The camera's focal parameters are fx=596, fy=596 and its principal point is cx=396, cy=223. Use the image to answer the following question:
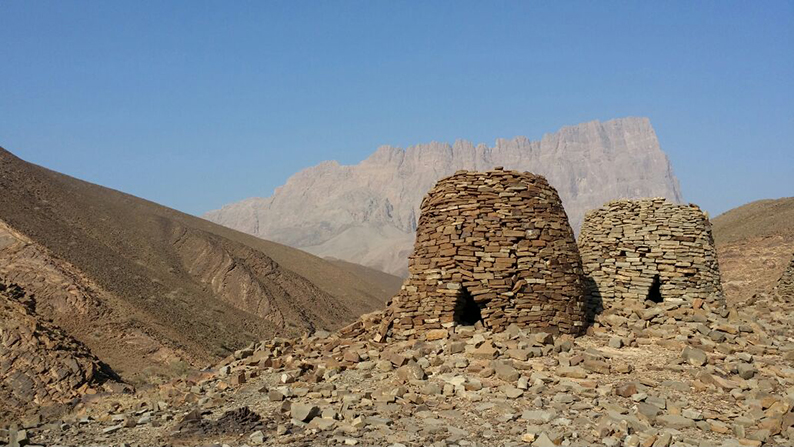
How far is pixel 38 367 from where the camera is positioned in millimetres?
14703

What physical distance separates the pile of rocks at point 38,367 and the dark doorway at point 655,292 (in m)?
12.4

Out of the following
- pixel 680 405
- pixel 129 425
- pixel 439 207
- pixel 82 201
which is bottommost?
pixel 129 425

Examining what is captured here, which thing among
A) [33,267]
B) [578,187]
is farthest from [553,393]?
[578,187]

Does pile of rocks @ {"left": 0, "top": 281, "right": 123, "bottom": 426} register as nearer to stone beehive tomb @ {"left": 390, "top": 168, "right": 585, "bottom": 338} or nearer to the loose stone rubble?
the loose stone rubble

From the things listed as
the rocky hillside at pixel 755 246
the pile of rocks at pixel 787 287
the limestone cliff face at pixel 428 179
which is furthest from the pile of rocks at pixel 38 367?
the limestone cliff face at pixel 428 179

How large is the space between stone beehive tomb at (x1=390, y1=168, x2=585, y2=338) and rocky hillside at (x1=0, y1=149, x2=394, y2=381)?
11.2m

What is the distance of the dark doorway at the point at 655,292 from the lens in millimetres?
11727

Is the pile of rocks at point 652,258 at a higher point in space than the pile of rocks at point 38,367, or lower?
higher

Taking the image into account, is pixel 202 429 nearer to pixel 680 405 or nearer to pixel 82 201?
pixel 680 405

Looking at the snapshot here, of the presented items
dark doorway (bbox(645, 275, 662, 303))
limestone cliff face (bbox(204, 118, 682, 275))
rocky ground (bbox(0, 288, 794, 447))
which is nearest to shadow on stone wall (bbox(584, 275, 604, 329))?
dark doorway (bbox(645, 275, 662, 303))

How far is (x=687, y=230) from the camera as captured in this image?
11.7 meters

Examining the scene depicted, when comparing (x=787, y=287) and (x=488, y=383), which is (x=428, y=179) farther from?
(x=488, y=383)

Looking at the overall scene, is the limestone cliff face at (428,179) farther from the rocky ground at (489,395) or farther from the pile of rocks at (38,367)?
the rocky ground at (489,395)

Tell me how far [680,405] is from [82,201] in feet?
114
